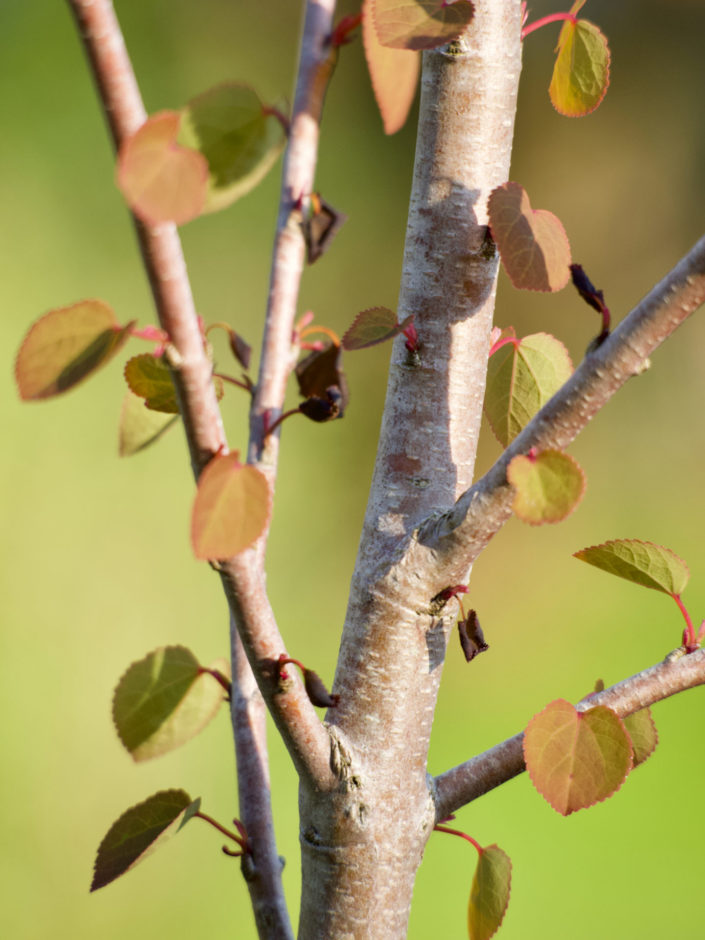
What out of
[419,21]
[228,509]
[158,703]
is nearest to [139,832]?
[158,703]

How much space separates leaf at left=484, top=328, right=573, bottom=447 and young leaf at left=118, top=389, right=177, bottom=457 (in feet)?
0.40

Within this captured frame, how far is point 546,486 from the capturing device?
0.65ft

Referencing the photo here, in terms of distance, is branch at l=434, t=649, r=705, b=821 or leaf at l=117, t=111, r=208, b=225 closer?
leaf at l=117, t=111, r=208, b=225

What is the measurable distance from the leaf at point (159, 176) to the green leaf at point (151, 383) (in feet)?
0.29

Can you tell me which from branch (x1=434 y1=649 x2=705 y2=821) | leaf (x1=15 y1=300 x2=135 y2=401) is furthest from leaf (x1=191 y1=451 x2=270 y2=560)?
branch (x1=434 y1=649 x2=705 y2=821)

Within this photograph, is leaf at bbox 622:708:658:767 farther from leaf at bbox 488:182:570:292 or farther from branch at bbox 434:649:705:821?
leaf at bbox 488:182:570:292

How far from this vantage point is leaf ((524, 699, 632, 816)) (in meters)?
0.24

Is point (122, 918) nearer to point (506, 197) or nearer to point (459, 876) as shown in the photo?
point (459, 876)

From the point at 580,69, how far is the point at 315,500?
27.4 inches

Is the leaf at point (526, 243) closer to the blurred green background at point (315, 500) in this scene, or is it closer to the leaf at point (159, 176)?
the leaf at point (159, 176)

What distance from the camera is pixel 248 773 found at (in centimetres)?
30

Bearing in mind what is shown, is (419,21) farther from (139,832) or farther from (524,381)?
(139,832)

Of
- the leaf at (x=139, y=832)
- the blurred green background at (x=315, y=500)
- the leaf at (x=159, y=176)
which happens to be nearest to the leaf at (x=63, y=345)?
the leaf at (x=159, y=176)

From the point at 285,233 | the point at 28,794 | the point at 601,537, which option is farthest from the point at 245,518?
the point at 601,537
